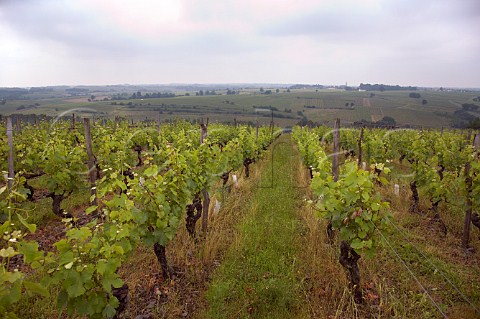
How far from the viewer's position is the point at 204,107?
226 feet

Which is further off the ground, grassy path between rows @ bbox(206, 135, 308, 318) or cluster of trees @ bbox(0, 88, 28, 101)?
cluster of trees @ bbox(0, 88, 28, 101)

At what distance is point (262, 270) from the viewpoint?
16.5 feet

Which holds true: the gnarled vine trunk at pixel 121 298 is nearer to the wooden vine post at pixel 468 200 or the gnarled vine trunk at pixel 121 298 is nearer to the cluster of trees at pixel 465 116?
the wooden vine post at pixel 468 200

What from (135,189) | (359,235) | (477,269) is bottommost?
(477,269)

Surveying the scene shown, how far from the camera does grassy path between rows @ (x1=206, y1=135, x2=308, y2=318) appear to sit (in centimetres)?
413

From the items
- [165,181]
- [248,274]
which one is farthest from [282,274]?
[165,181]

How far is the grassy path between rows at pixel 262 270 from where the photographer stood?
4.13 meters

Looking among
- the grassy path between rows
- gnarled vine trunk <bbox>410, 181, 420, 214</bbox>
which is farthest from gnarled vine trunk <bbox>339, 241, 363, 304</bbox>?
gnarled vine trunk <bbox>410, 181, 420, 214</bbox>

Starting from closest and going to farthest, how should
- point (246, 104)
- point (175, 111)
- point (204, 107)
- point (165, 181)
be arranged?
1. point (165, 181)
2. point (175, 111)
3. point (204, 107)
4. point (246, 104)

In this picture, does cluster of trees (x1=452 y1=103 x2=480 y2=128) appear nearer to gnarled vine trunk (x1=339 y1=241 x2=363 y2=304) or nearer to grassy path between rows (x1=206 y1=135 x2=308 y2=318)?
grassy path between rows (x1=206 y1=135 x2=308 y2=318)

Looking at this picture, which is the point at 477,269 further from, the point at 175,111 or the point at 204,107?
the point at 204,107

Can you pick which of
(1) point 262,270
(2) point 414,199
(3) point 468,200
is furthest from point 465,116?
(1) point 262,270

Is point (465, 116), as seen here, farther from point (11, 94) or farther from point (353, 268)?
point (11, 94)

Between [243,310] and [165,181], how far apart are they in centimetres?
215
